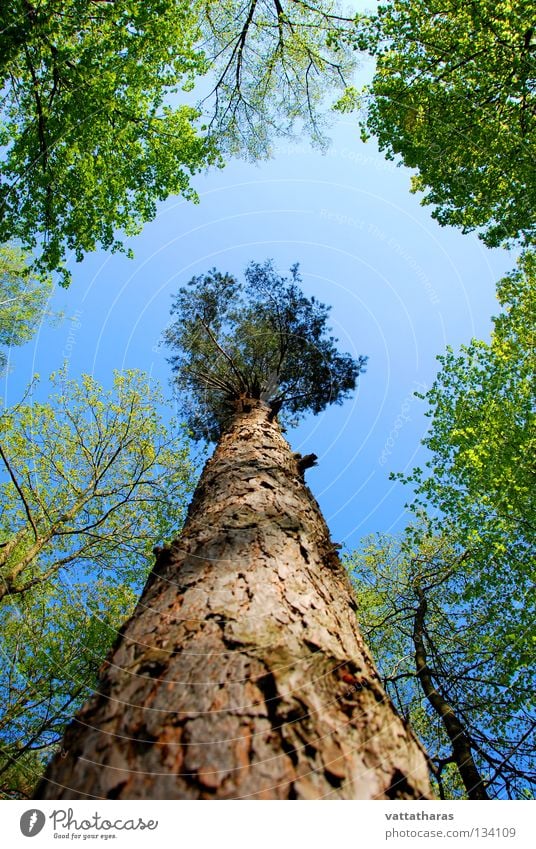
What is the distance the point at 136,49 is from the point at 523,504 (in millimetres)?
11160

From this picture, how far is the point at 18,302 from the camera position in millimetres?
17828

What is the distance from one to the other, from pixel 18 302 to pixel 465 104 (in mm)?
17573

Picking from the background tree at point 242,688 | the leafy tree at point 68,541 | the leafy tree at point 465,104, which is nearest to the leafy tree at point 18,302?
the leafy tree at point 68,541

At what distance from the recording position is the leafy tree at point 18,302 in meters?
17.3

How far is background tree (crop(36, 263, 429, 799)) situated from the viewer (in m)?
1.41

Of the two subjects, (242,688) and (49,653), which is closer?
(242,688)

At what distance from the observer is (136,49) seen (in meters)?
7.68

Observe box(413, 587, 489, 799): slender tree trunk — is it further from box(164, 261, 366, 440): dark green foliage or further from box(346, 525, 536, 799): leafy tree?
box(164, 261, 366, 440): dark green foliage

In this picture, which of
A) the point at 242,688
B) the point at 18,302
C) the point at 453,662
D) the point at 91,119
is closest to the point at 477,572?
the point at 453,662

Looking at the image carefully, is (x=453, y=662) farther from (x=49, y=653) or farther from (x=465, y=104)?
(x=465, y=104)

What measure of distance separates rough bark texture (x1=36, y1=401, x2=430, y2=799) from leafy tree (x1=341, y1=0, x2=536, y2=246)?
10.4 meters
